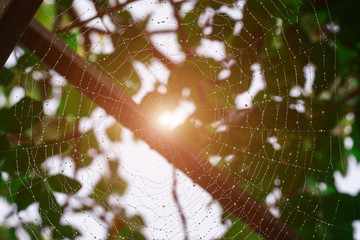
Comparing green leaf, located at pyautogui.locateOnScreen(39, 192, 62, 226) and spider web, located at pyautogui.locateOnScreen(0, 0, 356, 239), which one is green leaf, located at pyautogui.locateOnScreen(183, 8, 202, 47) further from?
green leaf, located at pyautogui.locateOnScreen(39, 192, 62, 226)

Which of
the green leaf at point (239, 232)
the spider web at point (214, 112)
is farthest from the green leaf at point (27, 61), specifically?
the green leaf at point (239, 232)

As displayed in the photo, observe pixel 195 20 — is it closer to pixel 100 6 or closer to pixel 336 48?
pixel 100 6

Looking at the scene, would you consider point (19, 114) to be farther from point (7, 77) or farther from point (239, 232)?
point (239, 232)

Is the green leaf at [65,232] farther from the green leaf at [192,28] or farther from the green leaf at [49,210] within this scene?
the green leaf at [192,28]

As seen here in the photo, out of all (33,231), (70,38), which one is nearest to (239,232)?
(33,231)

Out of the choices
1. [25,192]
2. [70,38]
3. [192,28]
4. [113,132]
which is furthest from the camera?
[113,132]

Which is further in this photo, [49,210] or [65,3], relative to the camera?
[49,210]

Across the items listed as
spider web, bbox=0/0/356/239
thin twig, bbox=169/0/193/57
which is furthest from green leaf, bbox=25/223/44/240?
thin twig, bbox=169/0/193/57

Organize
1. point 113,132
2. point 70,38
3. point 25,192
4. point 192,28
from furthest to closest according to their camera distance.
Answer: point 113,132 < point 192,28 < point 25,192 < point 70,38
